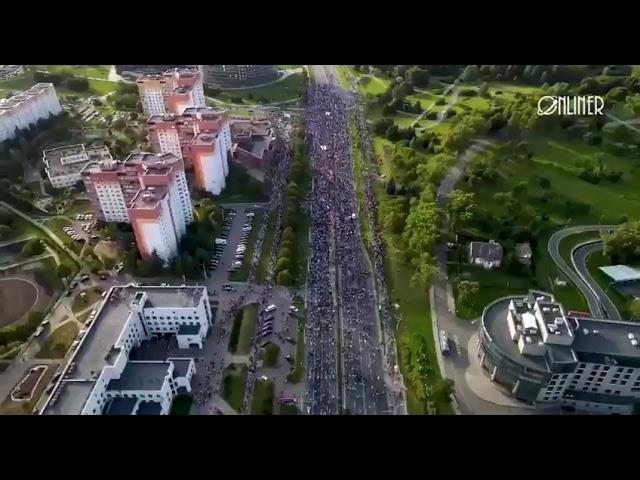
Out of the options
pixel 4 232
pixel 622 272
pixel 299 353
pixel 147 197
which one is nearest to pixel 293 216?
pixel 147 197

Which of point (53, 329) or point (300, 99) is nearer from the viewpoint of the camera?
point (53, 329)

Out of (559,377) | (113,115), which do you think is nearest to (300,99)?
(113,115)

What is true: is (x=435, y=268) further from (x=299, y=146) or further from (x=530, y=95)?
(x=530, y=95)

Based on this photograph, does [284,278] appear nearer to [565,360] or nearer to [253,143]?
[565,360]

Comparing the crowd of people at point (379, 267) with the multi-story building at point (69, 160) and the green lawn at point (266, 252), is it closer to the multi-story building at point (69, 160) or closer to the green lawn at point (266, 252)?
the green lawn at point (266, 252)

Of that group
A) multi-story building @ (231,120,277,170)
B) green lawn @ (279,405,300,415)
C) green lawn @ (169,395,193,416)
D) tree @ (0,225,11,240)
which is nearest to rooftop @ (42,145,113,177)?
tree @ (0,225,11,240)

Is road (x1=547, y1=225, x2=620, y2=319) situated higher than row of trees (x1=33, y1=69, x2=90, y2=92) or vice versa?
row of trees (x1=33, y1=69, x2=90, y2=92)

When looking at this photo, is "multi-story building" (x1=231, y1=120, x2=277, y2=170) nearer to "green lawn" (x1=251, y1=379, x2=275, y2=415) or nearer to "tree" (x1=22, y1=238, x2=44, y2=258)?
"tree" (x1=22, y1=238, x2=44, y2=258)
